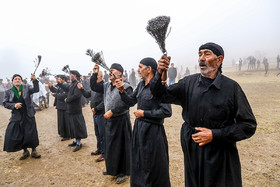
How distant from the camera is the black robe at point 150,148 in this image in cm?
262

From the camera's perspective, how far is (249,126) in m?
1.70

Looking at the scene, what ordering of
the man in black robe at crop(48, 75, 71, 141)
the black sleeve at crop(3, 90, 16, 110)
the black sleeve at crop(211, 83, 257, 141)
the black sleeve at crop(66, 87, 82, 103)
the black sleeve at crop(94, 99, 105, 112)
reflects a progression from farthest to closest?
the man in black robe at crop(48, 75, 71, 141), the black sleeve at crop(66, 87, 82, 103), the black sleeve at crop(3, 90, 16, 110), the black sleeve at crop(94, 99, 105, 112), the black sleeve at crop(211, 83, 257, 141)

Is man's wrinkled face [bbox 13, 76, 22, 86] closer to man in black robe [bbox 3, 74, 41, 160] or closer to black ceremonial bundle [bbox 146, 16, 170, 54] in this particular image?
man in black robe [bbox 3, 74, 41, 160]

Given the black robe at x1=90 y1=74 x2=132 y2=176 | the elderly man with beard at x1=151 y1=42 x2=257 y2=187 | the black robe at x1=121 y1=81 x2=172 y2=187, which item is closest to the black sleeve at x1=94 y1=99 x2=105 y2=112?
the black robe at x1=90 y1=74 x2=132 y2=176

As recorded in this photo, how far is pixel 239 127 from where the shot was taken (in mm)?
1682

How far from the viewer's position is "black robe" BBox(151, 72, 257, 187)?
5.60 feet

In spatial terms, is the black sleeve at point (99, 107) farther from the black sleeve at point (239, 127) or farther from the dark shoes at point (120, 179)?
the black sleeve at point (239, 127)

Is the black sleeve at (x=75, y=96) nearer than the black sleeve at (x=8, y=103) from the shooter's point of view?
No

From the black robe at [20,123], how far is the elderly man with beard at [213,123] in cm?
423

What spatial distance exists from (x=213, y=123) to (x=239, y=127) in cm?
23

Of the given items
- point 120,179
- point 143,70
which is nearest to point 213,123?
point 143,70

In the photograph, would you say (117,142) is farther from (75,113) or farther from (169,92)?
(75,113)

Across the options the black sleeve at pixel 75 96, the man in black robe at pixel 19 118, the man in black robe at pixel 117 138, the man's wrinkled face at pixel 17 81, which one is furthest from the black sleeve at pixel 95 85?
the man's wrinkled face at pixel 17 81

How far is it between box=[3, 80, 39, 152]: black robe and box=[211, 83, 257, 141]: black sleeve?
185 inches
